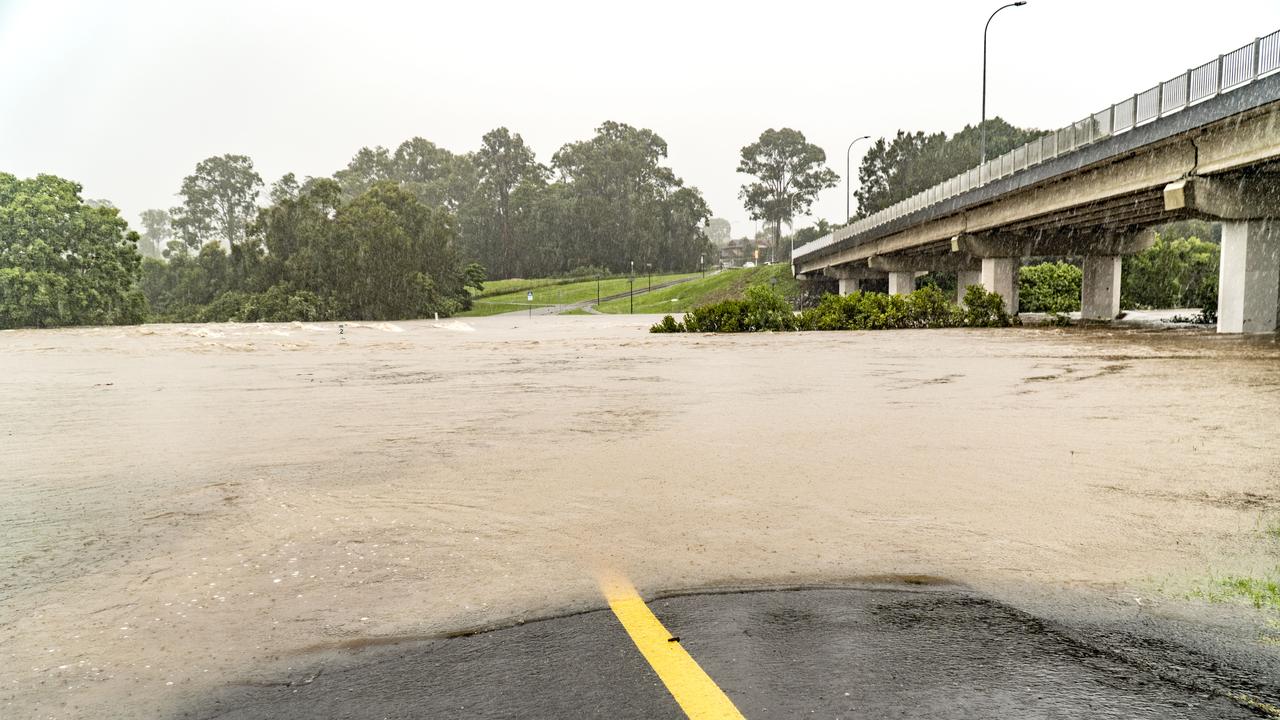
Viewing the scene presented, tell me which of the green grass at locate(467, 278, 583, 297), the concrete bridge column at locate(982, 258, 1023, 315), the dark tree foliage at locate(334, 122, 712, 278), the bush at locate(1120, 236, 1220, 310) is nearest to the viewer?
the concrete bridge column at locate(982, 258, 1023, 315)

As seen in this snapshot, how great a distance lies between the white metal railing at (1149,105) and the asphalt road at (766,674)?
93.5 feet

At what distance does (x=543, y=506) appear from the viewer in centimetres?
659

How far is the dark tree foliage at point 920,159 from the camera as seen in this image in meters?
114

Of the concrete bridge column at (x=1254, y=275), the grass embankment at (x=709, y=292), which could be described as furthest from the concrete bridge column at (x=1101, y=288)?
the grass embankment at (x=709, y=292)

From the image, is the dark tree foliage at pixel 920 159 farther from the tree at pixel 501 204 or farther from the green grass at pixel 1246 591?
the green grass at pixel 1246 591

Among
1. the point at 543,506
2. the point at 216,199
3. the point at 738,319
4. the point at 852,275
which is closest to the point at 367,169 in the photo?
the point at 216,199

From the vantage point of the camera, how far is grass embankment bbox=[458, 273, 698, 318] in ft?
338

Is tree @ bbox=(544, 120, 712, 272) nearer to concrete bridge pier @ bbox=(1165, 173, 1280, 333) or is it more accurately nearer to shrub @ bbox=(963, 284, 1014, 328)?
shrub @ bbox=(963, 284, 1014, 328)

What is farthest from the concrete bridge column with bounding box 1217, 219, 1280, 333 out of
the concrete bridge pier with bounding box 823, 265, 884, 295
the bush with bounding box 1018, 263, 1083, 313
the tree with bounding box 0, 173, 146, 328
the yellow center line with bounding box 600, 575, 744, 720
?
the tree with bounding box 0, 173, 146, 328

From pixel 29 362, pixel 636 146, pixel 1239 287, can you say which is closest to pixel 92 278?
pixel 29 362

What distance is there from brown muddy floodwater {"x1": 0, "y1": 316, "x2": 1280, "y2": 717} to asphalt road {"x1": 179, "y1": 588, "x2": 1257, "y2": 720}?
1.14 ft

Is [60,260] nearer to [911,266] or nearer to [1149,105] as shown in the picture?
[911,266]

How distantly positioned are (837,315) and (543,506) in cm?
3458

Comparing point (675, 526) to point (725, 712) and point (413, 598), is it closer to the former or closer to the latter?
point (413, 598)
